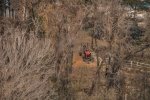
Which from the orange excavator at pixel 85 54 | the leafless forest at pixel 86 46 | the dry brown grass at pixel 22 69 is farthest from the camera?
the orange excavator at pixel 85 54

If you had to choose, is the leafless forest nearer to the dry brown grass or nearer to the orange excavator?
the orange excavator

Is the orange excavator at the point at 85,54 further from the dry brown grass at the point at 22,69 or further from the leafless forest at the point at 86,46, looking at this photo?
the dry brown grass at the point at 22,69

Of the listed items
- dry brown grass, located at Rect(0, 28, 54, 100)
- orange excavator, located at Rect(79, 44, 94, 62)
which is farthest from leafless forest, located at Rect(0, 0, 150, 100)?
dry brown grass, located at Rect(0, 28, 54, 100)

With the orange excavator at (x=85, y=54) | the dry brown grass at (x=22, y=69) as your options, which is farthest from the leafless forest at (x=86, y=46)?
the dry brown grass at (x=22, y=69)

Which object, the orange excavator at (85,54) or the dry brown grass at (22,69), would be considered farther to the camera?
the orange excavator at (85,54)

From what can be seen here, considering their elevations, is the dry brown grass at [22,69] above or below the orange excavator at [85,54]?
above

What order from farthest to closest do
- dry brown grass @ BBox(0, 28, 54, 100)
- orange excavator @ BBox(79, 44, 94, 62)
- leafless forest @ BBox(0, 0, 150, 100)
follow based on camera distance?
orange excavator @ BBox(79, 44, 94, 62) < leafless forest @ BBox(0, 0, 150, 100) < dry brown grass @ BBox(0, 28, 54, 100)

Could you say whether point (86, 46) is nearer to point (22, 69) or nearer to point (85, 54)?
point (85, 54)

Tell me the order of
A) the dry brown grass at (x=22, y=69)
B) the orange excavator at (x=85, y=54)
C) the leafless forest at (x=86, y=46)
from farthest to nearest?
the orange excavator at (x=85, y=54) → the leafless forest at (x=86, y=46) → the dry brown grass at (x=22, y=69)

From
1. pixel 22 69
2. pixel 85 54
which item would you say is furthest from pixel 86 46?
pixel 22 69
